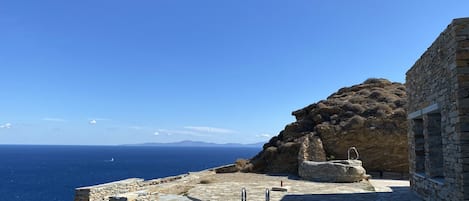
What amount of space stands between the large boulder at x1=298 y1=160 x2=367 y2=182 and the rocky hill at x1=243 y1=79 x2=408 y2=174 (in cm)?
298

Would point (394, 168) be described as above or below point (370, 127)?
below

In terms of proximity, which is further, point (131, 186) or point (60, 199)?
point (60, 199)

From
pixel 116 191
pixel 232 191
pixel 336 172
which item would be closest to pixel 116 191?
pixel 116 191

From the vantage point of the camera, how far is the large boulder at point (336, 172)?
18.9 meters

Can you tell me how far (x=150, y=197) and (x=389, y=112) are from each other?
17500 millimetres

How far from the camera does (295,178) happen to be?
21.3 m

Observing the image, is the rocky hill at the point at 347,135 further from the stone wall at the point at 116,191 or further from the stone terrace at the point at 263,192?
the stone wall at the point at 116,191

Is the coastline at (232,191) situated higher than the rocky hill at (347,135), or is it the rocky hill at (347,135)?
the rocky hill at (347,135)

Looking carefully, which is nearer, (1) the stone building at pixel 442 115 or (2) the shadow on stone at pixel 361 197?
(1) the stone building at pixel 442 115

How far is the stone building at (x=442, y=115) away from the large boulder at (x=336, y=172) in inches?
179

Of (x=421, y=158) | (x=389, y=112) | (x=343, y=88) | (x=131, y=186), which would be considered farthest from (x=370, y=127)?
(x=131, y=186)

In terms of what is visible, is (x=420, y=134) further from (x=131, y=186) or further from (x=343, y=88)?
(x=343, y=88)

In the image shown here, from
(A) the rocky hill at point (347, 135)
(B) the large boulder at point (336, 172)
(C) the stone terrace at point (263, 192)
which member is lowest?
(C) the stone terrace at point (263, 192)

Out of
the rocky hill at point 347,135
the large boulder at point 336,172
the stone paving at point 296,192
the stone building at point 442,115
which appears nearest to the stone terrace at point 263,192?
the stone paving at point 296,192
